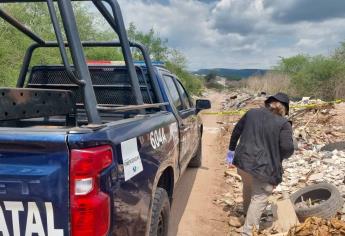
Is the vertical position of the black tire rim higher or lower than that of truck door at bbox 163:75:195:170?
lower

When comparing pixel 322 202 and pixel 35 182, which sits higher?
pixel 35 182

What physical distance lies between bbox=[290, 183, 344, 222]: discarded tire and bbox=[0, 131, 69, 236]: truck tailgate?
3.89 m

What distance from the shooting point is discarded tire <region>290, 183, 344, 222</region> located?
5.09 metres

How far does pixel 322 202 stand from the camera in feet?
17.9

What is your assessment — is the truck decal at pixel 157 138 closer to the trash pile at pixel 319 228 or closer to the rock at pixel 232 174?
the trash pile at pixel 319 228

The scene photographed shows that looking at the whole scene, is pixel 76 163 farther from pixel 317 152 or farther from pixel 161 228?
pixel 317 152

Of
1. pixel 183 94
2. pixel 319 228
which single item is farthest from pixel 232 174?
pixel 319 228

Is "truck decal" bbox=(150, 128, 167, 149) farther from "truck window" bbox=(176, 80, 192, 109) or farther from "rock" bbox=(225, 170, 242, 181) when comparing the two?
"rock" bbox=(225, 170, 242, 181)

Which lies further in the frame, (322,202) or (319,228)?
(322,202)

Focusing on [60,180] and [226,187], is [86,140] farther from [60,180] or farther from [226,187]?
[226,187]

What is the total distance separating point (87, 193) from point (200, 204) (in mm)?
4403

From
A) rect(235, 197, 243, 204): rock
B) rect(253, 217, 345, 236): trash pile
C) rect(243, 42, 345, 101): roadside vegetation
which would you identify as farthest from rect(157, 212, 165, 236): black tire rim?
rect(243, 42, 345, 101): roadside vegetation

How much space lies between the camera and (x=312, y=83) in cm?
4559

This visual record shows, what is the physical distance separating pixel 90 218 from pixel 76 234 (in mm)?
110
